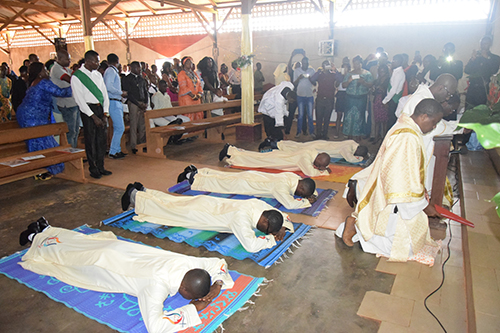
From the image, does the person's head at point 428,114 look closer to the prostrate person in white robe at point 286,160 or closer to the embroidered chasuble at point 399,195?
the embroidered chasuble at point 399,195

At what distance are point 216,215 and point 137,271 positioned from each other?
110 centimetres

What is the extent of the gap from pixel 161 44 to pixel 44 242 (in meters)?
14.8

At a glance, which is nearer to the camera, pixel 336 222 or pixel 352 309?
pixel 352 309

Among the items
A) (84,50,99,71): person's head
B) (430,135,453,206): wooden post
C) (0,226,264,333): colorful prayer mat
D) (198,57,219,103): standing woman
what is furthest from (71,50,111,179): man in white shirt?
(430,135,453,206): wooden post

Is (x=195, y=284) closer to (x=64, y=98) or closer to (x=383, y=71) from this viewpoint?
(x=64, y=98)

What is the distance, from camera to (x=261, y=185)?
4.31 metres

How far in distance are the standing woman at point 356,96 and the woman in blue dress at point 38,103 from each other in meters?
5.50

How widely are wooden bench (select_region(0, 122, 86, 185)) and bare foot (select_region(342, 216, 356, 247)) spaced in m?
3.87

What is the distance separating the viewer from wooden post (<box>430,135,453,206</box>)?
3.54 m

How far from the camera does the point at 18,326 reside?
2.35 m

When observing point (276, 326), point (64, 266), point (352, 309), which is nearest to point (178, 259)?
point (276, 326)

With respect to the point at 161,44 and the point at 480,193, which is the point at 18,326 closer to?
the point at 480,193

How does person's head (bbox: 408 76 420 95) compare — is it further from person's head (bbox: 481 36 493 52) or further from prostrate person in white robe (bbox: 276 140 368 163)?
prostrate person in white robe (bbox: 276 140 368 163)

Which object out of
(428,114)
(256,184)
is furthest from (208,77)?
(428,114)
